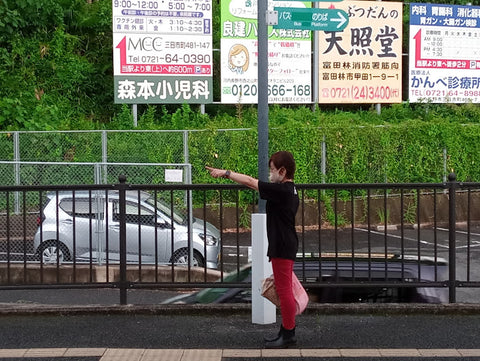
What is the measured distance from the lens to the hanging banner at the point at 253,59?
22516 mm

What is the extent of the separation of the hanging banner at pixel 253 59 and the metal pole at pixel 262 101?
48.8 feet

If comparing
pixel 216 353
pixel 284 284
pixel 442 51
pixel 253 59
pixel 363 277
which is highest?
pixel 442 51

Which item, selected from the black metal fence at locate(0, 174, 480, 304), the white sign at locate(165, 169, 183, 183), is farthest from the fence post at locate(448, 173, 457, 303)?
the white sign at locate(165, 169, 183, 183)

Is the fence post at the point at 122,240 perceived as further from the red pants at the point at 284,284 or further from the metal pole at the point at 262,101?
the red pants at the point at 284,284

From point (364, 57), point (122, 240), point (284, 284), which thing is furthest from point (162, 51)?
point (284, 284)

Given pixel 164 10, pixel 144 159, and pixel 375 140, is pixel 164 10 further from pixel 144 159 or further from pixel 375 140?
pixel 375 140

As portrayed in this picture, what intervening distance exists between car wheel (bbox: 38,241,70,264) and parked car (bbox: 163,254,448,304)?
1942 millimetres

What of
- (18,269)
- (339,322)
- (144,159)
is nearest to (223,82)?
(144,159)

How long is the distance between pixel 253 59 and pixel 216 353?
17.1 meters

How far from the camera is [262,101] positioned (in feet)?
24.7

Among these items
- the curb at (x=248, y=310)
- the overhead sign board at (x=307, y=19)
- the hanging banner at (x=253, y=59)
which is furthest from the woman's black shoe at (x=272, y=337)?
the hanging banner at (x=253, y=59)

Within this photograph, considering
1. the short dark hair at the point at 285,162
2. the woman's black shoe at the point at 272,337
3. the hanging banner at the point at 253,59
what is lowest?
the woman's black shoe at the point at 272,337

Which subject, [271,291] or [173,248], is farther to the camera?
[173,248]

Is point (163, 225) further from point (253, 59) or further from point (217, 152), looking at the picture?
point (253, 59)
